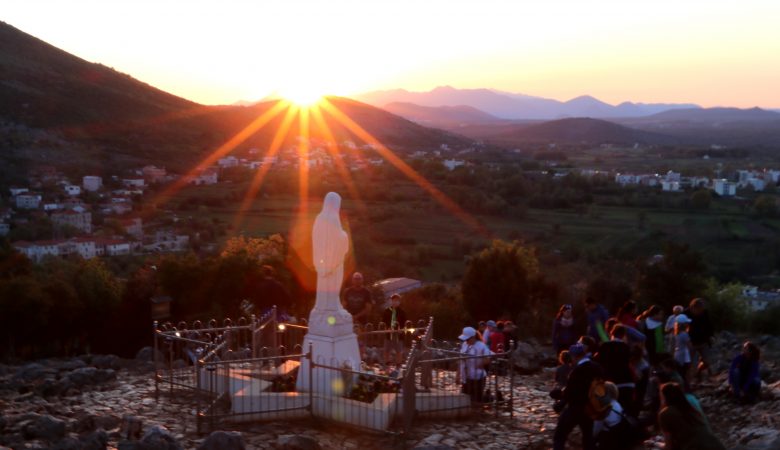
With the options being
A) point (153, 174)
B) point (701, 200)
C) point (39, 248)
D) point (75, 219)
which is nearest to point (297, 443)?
point (39, 248)

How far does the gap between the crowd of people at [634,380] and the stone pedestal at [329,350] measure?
2.75m

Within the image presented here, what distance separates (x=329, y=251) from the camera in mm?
Result: 9414

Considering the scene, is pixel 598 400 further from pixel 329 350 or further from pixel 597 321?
pixel 329 350

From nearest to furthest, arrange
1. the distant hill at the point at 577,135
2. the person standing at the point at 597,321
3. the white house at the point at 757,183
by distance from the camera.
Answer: the person standing at the point at 597,321 → the white house at the point at 757,183 → the distant hill at the point at 577,135

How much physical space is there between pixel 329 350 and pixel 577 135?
159041mm

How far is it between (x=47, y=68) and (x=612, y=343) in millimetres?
81771

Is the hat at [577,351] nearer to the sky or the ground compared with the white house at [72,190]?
nearer to the sky

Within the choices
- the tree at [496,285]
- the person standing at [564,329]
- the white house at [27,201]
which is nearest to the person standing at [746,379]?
the person standing at [564,329]

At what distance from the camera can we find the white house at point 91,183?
6225 cm

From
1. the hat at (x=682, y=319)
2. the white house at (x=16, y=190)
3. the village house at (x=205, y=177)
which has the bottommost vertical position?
the white house at (x=16, y=190)

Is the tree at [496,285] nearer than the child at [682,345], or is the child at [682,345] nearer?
the child at [682,345]

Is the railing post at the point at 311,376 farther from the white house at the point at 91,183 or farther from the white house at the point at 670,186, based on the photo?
the white house at the point at 670,186

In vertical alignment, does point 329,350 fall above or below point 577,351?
below

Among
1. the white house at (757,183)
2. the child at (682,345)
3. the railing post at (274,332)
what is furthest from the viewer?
the white house at (757,183)
